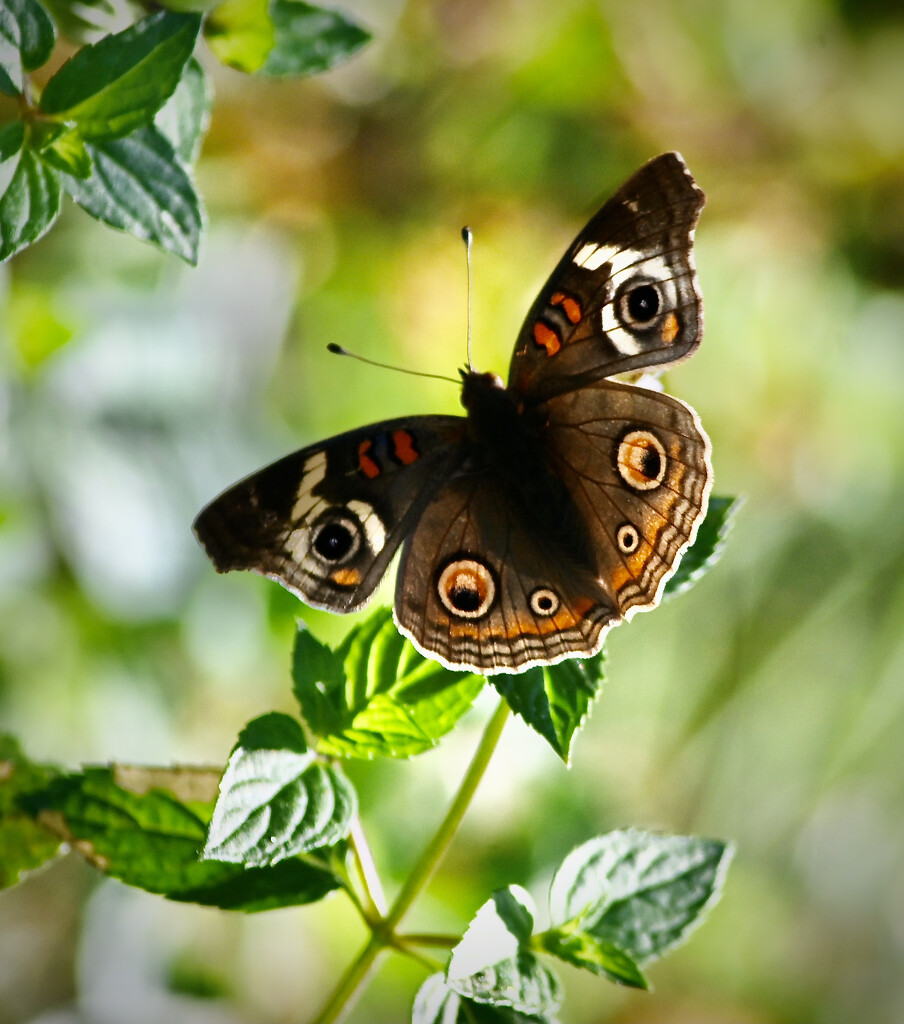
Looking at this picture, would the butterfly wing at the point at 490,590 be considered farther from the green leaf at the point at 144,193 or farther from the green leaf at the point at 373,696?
the green leaf at the point at 144,193

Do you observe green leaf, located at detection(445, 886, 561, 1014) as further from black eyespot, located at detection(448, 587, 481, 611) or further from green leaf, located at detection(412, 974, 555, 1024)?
black eyespot, located at detection(448, 587, 481, 611)

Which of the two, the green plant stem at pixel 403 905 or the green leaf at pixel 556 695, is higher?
the green leaf at pixel 556 695

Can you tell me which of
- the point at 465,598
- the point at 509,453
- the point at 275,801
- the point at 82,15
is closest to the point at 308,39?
the point at 82,15

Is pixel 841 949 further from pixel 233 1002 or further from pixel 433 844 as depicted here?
pixel 433 844

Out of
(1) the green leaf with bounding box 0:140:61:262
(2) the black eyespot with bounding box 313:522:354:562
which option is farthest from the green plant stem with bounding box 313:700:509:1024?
(1) the green leaf with bounding box 0:140:61:262

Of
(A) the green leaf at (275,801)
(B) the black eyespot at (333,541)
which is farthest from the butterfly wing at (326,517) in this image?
(A) the green leaf at (275,801)

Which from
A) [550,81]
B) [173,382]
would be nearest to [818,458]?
[550,81]
